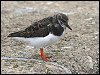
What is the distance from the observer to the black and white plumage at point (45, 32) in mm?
8780

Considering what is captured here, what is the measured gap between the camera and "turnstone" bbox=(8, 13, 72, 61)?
28.8 ft

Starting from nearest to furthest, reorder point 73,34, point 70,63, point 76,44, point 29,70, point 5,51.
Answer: point 29,70 → point 70,63 → point 5,51 → point 76,44 → point 73,34

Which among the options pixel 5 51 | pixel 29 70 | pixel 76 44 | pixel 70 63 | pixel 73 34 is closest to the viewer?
pixel 29 70

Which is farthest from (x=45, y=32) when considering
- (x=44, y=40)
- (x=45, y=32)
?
(x=44, y=40)

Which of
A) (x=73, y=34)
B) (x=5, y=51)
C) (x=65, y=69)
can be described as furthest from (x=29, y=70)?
(x=73, y=34)

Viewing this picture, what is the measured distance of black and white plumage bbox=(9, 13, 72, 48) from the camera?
346 inches

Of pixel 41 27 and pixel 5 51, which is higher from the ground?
pixel 41 27

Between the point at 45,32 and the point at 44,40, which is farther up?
the point at 45,32

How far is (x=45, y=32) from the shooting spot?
8.85 meters

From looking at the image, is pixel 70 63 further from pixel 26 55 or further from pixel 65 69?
pixel 26 55

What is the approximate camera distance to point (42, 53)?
9.36m

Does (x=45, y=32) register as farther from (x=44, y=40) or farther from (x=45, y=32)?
(x=44, y=40)

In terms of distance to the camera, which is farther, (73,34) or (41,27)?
(73,34)

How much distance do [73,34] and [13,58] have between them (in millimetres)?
2992
